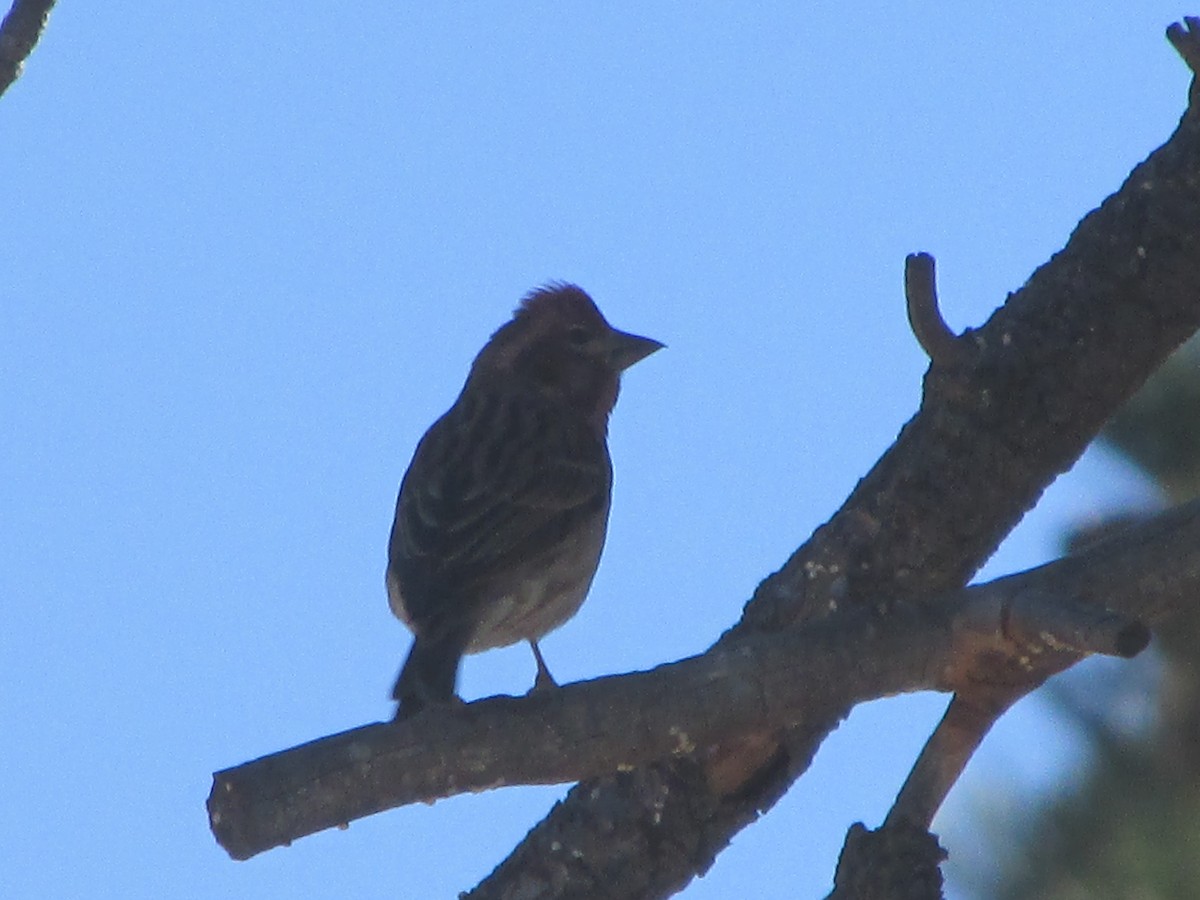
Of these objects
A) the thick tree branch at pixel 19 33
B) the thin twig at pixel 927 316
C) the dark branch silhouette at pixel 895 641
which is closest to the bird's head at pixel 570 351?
the dark branch silhouette at pixel 895 641

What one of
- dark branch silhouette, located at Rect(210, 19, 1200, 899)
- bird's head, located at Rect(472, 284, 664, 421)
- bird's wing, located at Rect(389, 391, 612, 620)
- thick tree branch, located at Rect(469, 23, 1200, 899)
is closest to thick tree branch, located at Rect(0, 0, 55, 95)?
dark branch silhouette, located at Rect(210, 19, 1200, 899)

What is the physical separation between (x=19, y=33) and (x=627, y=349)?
4663mm

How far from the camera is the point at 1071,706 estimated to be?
214 inches

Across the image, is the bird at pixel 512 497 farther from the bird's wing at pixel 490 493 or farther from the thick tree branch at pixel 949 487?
the thick tree branch at pixel 949 487

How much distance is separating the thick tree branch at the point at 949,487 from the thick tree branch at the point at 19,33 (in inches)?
101

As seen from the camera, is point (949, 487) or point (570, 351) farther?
point (570, 351)

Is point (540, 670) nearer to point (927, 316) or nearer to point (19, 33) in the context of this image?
point (927, 316)

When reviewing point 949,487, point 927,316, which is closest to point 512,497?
point 949,487

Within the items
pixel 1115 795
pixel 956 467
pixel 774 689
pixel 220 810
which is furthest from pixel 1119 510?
pixel 220 810

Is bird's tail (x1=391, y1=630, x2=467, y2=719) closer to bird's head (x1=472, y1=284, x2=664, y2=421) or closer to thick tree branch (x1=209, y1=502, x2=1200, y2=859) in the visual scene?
thick tree branch (x1=209, y1=502, x2=1200, y2=859)

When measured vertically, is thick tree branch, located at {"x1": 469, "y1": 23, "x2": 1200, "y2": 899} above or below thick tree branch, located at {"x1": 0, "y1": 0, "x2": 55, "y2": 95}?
below

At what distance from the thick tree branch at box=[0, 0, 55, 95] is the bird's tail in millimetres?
2010

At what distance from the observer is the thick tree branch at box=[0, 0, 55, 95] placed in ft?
14.7

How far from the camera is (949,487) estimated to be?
5.88m
